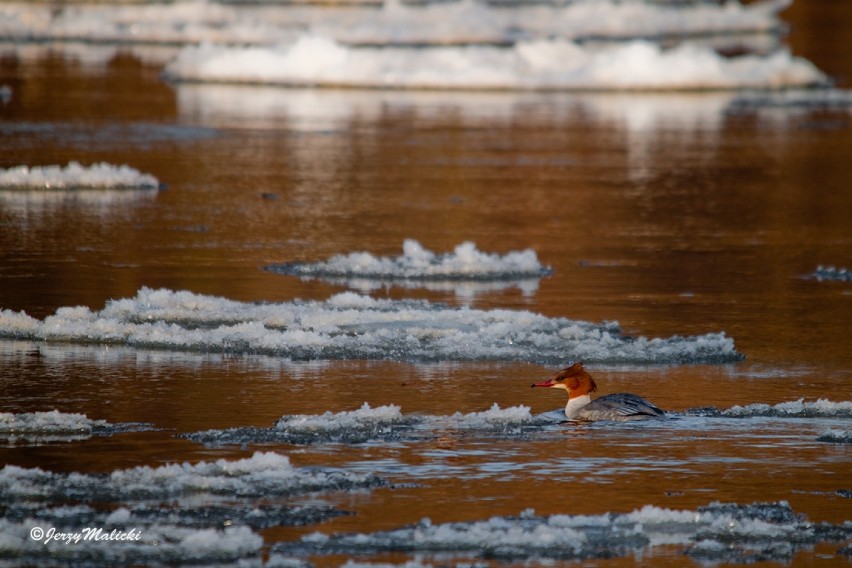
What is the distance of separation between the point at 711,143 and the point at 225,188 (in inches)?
353

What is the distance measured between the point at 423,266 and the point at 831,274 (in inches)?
153

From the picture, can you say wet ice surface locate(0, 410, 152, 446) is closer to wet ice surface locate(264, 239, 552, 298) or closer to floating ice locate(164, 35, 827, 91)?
wet ice surface locate(264, 239, 552, 298)

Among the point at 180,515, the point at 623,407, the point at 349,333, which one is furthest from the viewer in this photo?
the point at 349,333

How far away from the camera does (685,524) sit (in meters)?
8.30

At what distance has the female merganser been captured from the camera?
1032 cm

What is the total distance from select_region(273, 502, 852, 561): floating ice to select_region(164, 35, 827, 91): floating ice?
2749 centimetres

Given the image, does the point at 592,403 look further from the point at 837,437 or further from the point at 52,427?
the point at 52,427

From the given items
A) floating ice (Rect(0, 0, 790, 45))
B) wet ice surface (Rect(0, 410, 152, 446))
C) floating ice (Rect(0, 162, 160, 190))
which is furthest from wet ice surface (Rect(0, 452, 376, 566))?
floating ice (Rect(0, 0, 790, 45))

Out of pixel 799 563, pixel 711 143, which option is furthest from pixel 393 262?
pixel 711 143

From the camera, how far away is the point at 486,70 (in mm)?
35594

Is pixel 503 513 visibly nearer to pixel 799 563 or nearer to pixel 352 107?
pixel 799 563

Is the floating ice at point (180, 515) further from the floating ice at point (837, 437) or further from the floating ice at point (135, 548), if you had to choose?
the floating ice at point (837, 437)

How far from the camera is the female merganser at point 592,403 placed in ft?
33.9

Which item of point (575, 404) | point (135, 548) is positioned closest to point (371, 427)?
point (575, 404)
